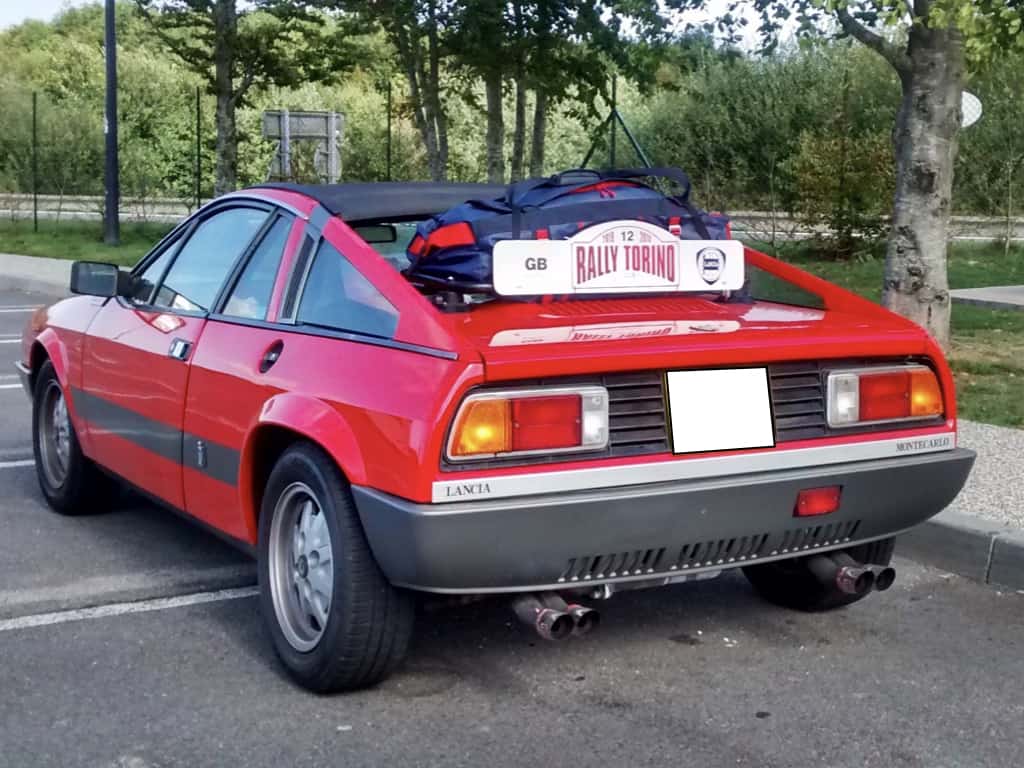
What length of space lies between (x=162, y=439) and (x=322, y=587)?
3.85 ft

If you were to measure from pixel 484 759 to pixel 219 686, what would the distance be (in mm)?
929

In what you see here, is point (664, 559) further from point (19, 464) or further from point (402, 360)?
point (19, 464)

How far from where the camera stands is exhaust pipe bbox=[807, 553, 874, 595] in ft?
14.1

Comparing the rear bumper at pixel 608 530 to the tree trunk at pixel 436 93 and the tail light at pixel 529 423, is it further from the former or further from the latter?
the tree trunk at pixel 436 93

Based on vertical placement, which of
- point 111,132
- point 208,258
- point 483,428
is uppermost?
point 111,132

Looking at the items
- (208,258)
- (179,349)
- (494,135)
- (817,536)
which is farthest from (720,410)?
(494,135)

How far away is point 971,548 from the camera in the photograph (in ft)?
18.1

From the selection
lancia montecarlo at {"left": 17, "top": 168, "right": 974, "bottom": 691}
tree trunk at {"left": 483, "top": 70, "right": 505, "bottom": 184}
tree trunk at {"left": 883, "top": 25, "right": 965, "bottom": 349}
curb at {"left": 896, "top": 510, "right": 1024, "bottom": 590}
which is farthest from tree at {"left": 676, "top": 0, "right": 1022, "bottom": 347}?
tree trunk at {"left": 483, "top": 70, "right": 505, "bottom": 184}

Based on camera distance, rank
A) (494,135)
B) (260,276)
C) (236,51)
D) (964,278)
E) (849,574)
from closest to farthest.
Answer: (849,574)
(260,276)
(494,135)
(964,278)
(236,51)

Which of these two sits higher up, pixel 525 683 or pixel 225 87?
pixel 225 87

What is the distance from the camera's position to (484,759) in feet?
11.9

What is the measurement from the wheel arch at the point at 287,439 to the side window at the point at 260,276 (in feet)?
1.50

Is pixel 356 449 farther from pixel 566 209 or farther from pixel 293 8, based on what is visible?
pixel 293 8

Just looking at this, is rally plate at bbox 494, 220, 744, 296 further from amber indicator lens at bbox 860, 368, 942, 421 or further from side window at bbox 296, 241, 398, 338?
amber indicator lens at bbox 860, 368, 942, 421
